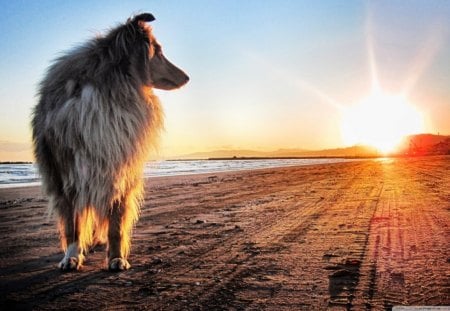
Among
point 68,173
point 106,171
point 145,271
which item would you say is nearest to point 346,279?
point 145,271

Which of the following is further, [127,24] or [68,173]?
[127,24]

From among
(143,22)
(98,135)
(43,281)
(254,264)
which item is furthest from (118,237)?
(143,22)

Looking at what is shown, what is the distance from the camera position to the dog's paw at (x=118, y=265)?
3728mm

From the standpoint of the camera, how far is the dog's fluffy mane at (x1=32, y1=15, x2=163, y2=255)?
3.86 m

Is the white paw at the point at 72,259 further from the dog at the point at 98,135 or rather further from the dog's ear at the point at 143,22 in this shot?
the dog's ear at the point at 143,22

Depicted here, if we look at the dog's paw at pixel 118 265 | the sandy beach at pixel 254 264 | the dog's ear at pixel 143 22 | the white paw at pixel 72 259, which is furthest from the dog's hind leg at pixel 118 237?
the dog's ear at pixel 143 22

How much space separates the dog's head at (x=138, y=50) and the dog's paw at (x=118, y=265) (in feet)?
6.08

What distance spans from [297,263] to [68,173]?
232 centimetres

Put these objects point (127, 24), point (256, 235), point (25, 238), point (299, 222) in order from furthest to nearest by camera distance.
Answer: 1. point (299, 222)
2. point (25, 238)
3. point (256, 235)
4. point (127, 24)

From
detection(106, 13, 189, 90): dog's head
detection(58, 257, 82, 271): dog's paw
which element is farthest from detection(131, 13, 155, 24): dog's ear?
detection(58, 257, 82, 271): dog's paw

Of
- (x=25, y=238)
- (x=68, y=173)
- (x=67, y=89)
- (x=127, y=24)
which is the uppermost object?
(x=127, y=24)

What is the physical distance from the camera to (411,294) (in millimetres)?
2678

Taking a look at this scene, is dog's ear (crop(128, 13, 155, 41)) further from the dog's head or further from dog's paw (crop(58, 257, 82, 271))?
dog's paw (crop(58, 257, 82, 271))

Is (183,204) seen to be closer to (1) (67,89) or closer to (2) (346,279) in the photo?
(1) (67,89)
